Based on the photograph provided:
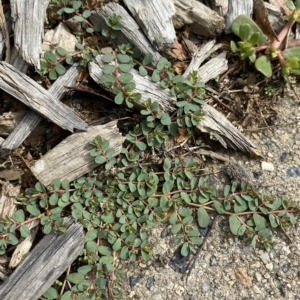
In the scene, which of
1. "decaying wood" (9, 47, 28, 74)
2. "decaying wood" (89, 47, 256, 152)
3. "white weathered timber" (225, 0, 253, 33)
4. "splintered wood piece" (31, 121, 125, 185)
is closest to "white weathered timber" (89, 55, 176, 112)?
"decaying wood" (89, 47, 256, 152)

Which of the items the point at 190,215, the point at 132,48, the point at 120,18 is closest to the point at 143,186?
the point at 190,215

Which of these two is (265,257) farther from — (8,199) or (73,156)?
(8,199)

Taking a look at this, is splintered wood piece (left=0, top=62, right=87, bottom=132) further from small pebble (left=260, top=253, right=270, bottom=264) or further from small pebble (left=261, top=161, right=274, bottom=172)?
small pebble (left=260, top=253, right=270, bottom=264)

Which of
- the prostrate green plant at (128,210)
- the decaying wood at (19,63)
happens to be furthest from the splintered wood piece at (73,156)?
Answer: the decaying wood at (19,63)

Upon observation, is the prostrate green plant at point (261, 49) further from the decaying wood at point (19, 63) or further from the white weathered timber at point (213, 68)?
the decaying wood at point (19, 63)

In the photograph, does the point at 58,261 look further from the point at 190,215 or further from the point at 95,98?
the point at 95,98

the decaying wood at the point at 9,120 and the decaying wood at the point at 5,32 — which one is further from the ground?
the decaying wood at the point at 5,32

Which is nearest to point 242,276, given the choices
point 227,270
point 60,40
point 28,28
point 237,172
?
point 227,270
